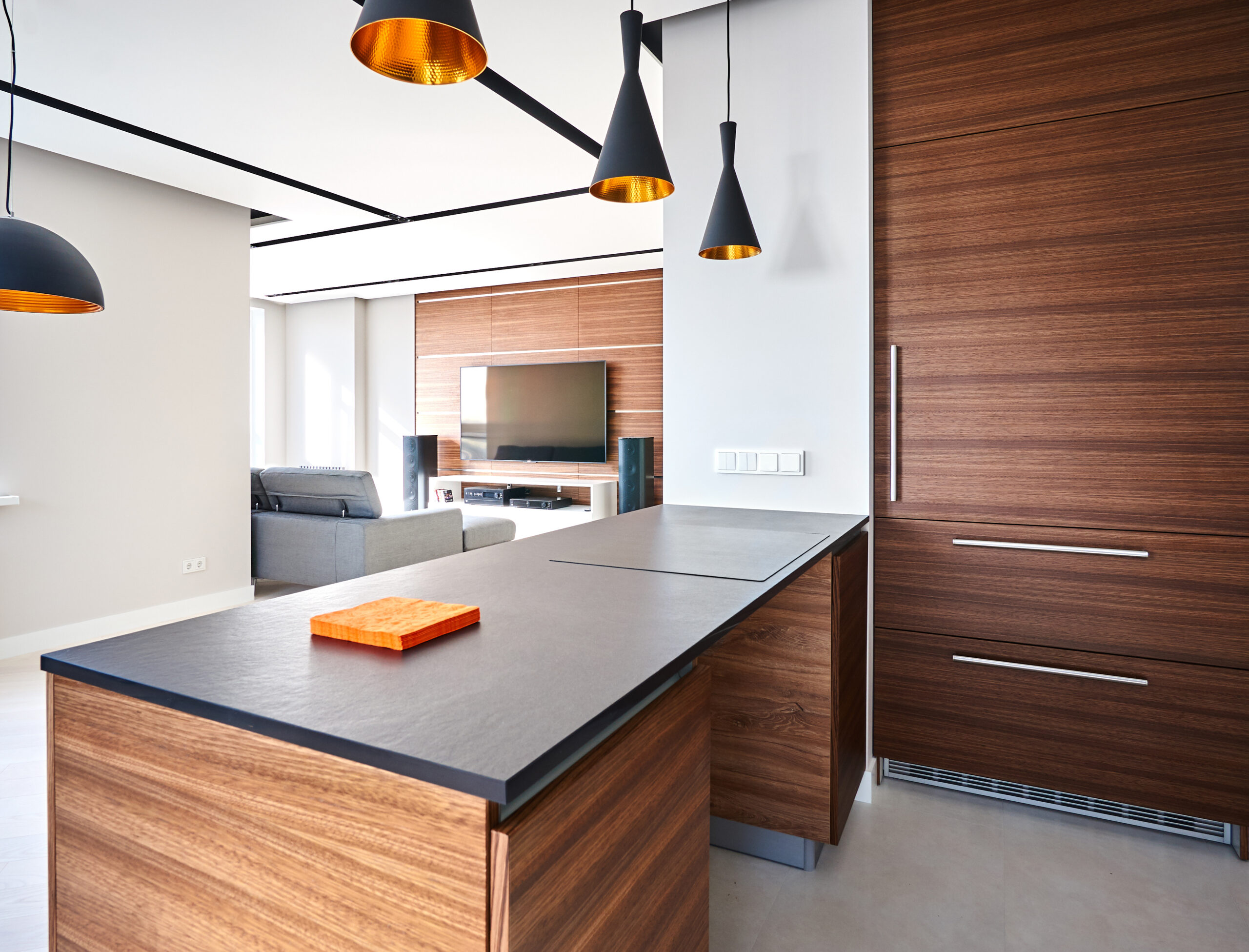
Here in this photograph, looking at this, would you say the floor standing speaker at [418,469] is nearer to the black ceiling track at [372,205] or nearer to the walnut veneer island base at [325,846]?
the black ceiling track at [372,205]

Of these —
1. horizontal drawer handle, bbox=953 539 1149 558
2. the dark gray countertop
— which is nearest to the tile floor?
horizontal drawer handle, bbox=953 539 1149 558

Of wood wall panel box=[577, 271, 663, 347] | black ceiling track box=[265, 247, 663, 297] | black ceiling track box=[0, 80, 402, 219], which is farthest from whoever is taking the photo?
wood wall panel box=[577, 271, 663, 347]

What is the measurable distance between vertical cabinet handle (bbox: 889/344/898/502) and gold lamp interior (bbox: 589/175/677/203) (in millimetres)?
857

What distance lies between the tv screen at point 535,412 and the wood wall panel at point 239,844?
6084 millimetres

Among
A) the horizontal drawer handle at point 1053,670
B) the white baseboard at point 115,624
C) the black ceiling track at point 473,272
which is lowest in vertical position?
the white baseboard at point 115,624

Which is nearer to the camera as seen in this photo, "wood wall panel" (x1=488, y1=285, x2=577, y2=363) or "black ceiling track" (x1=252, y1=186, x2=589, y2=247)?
"black ceiling track" (x1=252, y1=186, x2=589, y2=247)

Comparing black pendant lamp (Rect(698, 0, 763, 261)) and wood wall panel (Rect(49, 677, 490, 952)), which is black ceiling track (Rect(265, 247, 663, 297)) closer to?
black pendant lamp (Rect(698, 0, 763, 261))

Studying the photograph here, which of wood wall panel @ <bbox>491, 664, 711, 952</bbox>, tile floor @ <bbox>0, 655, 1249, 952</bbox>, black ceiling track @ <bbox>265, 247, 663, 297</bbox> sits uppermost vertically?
black ceiling track @ <bbox>265, 247, 663, 297</bbox>

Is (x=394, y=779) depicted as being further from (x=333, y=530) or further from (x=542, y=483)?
(x=542, y=483)

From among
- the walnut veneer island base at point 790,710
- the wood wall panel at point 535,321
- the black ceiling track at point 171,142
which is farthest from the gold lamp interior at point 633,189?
the wood wall panel at point 535,321

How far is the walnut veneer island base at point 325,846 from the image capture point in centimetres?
62

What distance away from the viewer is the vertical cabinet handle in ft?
6.88

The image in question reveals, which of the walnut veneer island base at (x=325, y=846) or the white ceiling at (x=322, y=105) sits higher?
the white ceiling at (x=322, y=105)

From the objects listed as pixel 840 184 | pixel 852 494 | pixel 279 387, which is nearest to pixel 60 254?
pixel 840 184
